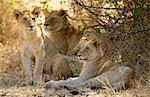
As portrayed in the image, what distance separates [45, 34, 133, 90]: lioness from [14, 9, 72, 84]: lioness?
614mm

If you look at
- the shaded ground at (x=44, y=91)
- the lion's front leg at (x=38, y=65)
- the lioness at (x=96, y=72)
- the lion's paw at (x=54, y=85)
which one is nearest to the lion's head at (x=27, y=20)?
the lion's front leg at (x=38, y=65)

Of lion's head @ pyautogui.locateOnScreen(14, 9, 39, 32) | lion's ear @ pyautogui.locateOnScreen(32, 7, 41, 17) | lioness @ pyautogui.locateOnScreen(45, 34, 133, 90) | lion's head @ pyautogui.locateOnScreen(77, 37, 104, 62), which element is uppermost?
lion's ear @ pyautogui.locateOnScreen(32, 7, 41, 17)

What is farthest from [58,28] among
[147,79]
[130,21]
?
[147,79]

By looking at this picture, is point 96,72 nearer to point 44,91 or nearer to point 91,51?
point 91,51

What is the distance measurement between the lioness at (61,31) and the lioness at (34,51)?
2.96ft

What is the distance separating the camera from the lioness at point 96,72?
6.59 m

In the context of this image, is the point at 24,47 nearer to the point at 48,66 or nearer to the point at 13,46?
the point at 48,66

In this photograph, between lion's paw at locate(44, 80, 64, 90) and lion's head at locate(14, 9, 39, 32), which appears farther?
lion's head at locate(14, 9, 39, 32)

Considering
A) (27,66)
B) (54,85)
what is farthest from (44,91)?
(27,66)

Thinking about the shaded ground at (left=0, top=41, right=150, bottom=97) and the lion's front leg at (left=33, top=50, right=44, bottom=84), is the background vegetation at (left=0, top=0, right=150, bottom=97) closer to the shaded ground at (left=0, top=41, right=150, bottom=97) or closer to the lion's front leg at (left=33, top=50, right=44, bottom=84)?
the shaded ground at (left=0, top=41, right=150, bottom=97)

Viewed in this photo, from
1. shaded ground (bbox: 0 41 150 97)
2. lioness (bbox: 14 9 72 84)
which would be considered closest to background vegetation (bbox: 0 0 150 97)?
shaded ground (bbox: 0 41 150 97)

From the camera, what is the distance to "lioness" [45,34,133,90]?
6.59 metres

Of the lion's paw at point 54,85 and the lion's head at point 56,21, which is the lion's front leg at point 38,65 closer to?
the lion's paw at point 54,85

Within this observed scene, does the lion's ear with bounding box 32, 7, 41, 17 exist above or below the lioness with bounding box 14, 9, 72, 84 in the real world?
above
